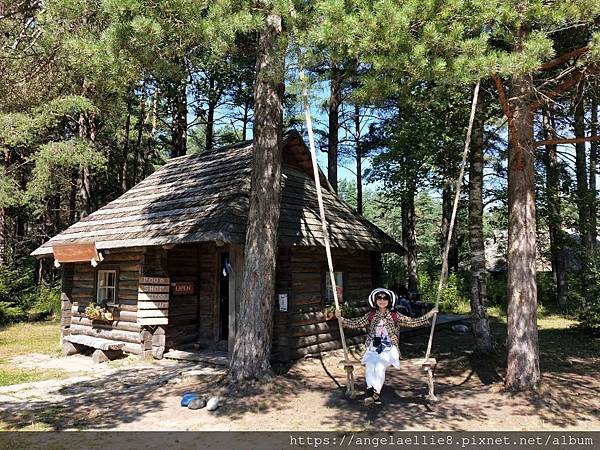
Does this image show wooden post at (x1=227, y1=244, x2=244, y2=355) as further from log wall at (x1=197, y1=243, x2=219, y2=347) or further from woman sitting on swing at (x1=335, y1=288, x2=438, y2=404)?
woman sitting on swing at (x1=335, y1=288, x2=438, y2=404)

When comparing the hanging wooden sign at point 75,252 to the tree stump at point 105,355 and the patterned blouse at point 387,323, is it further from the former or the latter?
the patterned blouse at point 387,323

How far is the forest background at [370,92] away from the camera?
19.0 feet

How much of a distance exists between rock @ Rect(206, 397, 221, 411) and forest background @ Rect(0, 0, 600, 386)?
4.73 metres

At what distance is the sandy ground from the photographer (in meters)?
5.89

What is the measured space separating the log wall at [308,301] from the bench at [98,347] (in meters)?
4.04

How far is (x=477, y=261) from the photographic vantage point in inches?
375

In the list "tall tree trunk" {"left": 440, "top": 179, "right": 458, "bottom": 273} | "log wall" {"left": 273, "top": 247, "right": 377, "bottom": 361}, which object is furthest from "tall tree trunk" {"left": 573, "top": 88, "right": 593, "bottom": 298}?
"log wall" {"left": 273, "top": 247, "right": 377, "bottom": 361}

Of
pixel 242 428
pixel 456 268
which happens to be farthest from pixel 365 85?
pixel 456 268

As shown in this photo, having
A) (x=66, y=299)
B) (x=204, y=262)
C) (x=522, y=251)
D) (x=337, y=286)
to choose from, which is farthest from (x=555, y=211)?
(x=66, y=299)

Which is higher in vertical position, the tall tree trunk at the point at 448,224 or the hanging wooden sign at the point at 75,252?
the tall tree trunk at the point at 448,224

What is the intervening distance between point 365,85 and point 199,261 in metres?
6.87

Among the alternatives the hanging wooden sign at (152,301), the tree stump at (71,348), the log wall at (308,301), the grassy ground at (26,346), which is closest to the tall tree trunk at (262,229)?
the log wall at (308,301)

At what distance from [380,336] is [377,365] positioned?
2.01 ft

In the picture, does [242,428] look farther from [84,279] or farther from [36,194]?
[36,194]
